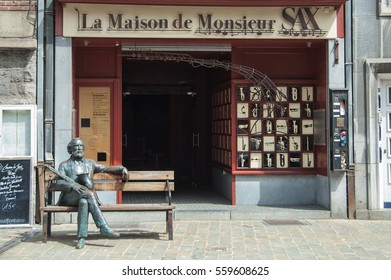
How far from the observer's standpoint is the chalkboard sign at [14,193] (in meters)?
9.31

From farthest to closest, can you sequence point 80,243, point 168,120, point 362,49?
point 168,120
point 362,49
point 80,243

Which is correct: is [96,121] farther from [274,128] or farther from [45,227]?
[274,128]

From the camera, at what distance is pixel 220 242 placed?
8180 millimetres

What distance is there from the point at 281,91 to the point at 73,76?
420 centimetres

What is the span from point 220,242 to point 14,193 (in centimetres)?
377

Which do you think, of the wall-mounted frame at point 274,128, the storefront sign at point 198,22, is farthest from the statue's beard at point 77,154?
the wall-mounted frame at point 274,128

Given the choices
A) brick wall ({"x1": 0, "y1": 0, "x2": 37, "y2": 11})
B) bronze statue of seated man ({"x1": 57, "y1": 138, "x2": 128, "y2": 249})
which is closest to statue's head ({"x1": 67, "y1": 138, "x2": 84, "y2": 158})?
bronze statue of seated man ({"x1": 57, "y1": 138, "x2": 128, "y2": 249})

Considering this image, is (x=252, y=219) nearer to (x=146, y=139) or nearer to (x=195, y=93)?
(x=195, y=93)

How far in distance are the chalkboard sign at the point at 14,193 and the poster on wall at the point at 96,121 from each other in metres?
1.56

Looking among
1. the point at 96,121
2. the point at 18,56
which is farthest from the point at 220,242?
the point at 18,56

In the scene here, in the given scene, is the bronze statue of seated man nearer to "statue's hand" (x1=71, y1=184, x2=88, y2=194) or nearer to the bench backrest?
"statue's hand" (x1=71, y1=184, x2=88, y2=194)

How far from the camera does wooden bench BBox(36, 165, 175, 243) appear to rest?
26.7 ft

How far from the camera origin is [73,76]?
34.0 feet

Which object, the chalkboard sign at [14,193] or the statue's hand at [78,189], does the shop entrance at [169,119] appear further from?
the statue's hand at [78,189]
